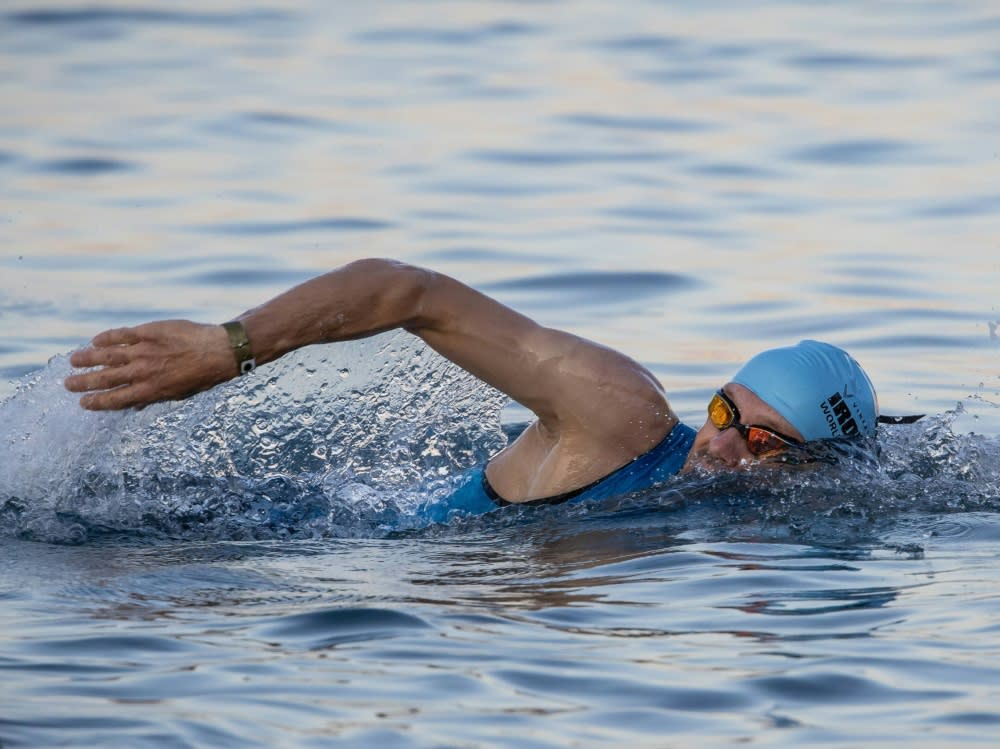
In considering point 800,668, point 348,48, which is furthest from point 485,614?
point 348,48

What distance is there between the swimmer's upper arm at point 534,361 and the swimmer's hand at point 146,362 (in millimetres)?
774

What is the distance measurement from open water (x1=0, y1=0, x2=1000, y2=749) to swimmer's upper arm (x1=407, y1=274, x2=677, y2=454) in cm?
41

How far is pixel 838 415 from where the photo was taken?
6.83 meters

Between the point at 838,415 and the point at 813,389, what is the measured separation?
17 centimetres

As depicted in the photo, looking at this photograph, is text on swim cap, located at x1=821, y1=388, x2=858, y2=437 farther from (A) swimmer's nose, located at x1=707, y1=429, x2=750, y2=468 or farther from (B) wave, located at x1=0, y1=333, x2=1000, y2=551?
(A) swimmer's nose, located at x1=707, y1=429, x2=750, y2=468

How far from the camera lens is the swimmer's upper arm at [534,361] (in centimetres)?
617

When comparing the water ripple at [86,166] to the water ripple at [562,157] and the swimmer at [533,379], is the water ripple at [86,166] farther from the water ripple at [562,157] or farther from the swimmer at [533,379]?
the swimmer at [533,379]

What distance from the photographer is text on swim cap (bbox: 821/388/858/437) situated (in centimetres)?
679

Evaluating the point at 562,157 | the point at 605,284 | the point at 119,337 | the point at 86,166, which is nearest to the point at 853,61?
the point at 562,157

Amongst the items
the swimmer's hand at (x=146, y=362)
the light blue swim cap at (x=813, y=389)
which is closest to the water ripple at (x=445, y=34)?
the light blue swim cap at (x=813, y=389)

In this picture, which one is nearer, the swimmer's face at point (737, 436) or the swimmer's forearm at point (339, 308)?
the swimmer's forearm at point (339, 308)

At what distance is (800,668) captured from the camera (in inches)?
199

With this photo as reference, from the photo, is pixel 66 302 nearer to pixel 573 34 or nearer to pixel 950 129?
pixel 950 129

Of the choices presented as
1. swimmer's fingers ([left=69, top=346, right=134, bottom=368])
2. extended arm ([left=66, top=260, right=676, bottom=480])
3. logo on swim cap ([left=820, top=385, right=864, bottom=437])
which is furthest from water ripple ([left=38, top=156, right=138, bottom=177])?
swimmer's fingers ([left=69, top=346, right=134, bottom=368])
